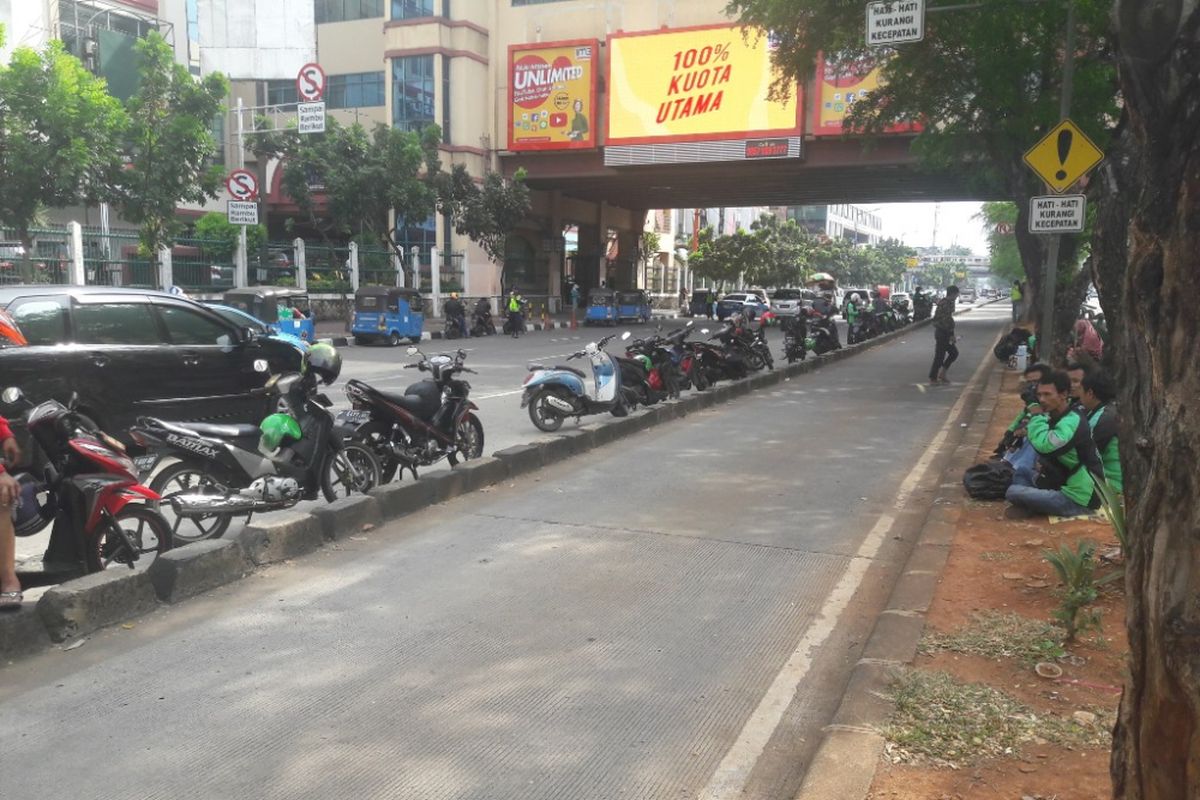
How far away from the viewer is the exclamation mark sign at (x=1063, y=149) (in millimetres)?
10320

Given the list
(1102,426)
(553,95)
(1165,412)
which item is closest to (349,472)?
(1102,426)

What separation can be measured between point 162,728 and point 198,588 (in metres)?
1.60

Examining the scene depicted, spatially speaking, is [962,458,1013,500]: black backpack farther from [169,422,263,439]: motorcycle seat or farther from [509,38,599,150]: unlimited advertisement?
[509,38,599,150]: unlimited advertisement

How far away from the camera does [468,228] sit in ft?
114

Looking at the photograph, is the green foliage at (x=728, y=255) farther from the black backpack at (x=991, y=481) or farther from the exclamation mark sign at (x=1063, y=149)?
the black backpack at (x=991, y=481)

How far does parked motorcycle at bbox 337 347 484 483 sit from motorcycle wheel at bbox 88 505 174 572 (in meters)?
2.02

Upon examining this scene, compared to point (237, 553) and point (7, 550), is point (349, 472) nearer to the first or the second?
point (237, 553)

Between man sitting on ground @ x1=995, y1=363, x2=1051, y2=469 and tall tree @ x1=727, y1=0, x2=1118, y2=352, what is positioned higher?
tall tree @ x1=727, y1=0, x2=1118, y2=352

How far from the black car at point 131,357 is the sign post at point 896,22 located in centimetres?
807

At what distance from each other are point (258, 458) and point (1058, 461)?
532 centimetres

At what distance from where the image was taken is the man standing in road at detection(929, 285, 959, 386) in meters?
16.8

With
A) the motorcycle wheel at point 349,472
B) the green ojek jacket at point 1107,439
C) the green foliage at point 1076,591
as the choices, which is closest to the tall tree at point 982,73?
the green ojek jacket at point 1107,439

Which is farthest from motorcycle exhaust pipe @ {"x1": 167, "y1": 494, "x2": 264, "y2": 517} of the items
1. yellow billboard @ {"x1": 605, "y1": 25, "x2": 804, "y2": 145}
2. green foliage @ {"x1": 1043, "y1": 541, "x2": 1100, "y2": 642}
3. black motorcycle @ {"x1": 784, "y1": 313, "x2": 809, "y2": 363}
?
yellow billboard @ {"x1": 605, "y1": 25, "x2": 804, "y2": 145}

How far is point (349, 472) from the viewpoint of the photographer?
6.96 m
